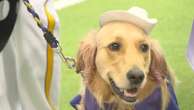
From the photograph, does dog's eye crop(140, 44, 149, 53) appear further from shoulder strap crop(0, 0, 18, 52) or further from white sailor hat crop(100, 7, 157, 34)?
shoulder strap crop(0, 0, 18, 52)

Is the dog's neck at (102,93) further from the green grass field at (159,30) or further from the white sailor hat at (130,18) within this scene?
the green grass field at (159,30)

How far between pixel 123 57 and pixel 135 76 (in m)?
0.08

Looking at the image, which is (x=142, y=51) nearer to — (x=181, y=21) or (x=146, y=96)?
(x=146, y=96)

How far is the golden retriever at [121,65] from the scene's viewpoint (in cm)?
147

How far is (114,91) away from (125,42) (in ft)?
0.66

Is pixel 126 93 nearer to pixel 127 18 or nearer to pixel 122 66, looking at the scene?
pixel 122 66

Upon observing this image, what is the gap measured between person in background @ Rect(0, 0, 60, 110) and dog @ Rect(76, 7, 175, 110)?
188 mm

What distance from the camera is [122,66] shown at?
147 cm

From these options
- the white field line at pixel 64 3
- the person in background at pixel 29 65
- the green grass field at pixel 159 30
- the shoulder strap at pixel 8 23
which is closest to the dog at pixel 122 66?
the person in background at pixel 29 65

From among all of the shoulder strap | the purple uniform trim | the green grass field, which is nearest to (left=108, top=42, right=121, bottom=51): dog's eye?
the purple uniform trim

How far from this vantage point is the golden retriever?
1474 mm

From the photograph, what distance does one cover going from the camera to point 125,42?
58.6 inches

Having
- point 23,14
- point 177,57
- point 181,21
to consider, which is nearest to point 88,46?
point 23,14

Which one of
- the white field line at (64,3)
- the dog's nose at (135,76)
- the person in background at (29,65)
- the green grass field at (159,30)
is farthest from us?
the white field line at (64,3)
